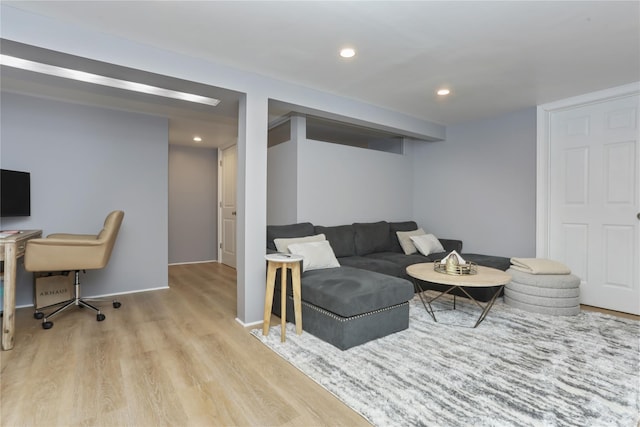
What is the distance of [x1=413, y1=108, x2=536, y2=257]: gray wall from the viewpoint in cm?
420

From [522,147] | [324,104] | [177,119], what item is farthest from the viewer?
[177,119]

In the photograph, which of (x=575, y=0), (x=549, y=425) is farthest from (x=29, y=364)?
(x=575, y=0)

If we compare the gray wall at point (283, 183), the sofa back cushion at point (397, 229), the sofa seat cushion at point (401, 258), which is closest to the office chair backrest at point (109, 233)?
the gray wall at point (283, 183)

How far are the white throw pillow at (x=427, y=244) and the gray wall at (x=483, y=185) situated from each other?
55 cm

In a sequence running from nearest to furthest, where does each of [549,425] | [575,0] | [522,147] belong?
1. [549,425]
2. [575,0]
3. [522,147]

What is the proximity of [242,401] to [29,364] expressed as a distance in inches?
62.0

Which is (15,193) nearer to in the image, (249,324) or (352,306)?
(249,324)

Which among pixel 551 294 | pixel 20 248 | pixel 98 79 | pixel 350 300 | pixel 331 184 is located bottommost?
pixel 551 294

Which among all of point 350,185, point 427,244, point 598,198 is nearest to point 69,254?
point 350,185

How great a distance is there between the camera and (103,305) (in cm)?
364

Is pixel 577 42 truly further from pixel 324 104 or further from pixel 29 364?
pixel 29 364

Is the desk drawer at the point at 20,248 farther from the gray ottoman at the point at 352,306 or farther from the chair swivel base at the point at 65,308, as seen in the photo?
the gray ottoman at the point at 352,306

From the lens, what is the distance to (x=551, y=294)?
324 cm

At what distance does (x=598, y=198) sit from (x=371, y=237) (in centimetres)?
257
